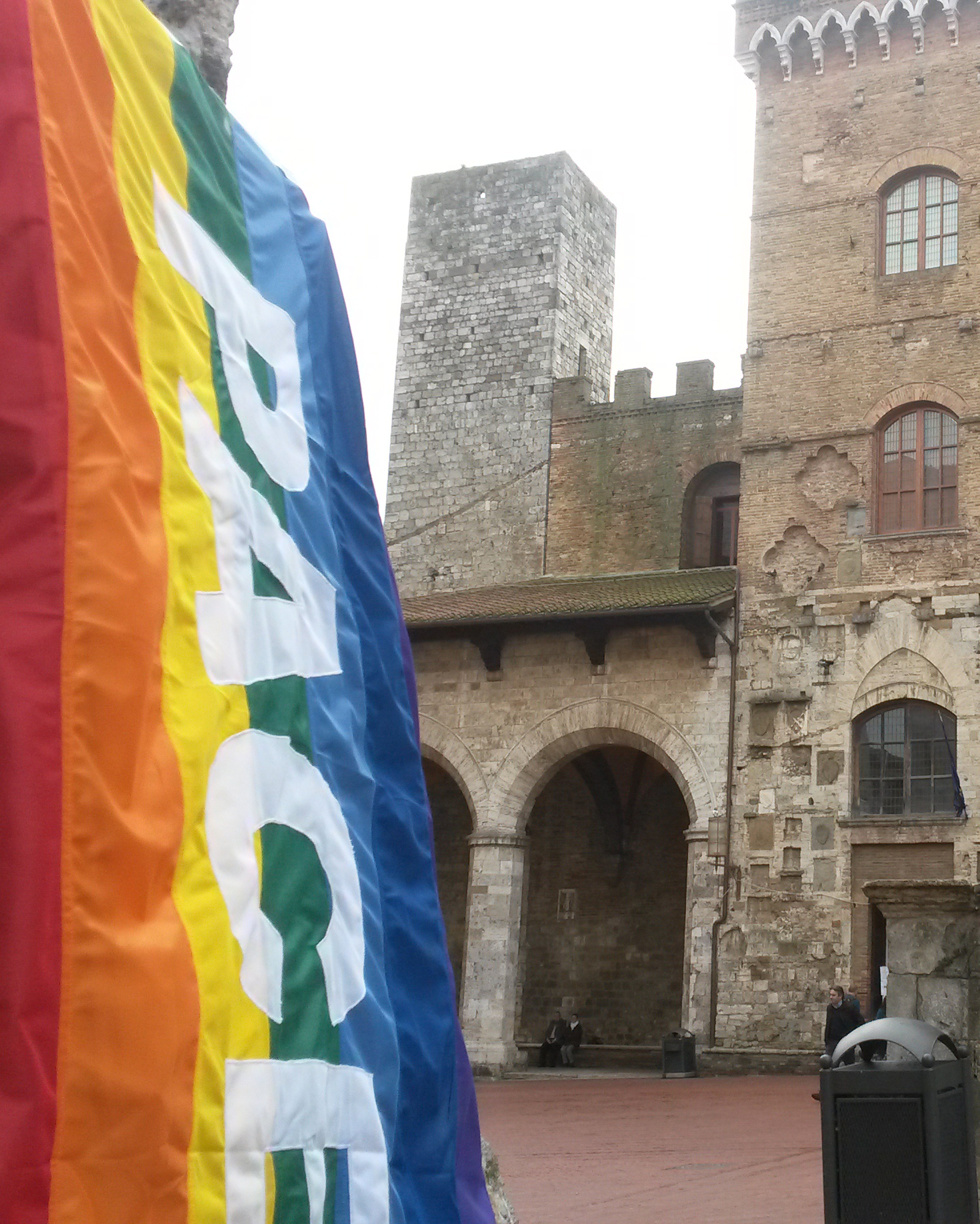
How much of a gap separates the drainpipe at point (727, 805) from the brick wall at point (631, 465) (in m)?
3.42

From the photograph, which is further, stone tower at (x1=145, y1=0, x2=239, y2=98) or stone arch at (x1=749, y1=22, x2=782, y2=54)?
stone arch at (x1=749, y1=22, x2=782, y2=54)

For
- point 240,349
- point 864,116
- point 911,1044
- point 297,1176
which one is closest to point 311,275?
point 240,349

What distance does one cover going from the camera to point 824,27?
20641mm

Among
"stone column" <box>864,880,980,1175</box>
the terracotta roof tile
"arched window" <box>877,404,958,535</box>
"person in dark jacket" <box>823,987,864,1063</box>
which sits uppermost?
"arched window" <box>877,404,958,535</box>

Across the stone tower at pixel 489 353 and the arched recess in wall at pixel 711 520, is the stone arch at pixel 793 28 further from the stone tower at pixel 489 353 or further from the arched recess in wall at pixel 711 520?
the arched recess in wall at pixel 711 520

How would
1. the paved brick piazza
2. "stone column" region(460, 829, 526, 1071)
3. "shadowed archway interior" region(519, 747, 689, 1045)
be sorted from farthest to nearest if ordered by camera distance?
1. "shadowed archway interior" region(519, 747, 689, 1045)
2. "stone column" region(460, 829, 526, 1071)
3. the paved brick piazza

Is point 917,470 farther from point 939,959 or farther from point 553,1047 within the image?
point 939,959

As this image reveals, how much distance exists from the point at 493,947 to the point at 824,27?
40.0 ft

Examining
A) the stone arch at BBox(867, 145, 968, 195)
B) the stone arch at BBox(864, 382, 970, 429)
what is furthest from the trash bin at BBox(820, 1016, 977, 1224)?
the stone arch at BBox(867, 145, 968, 195)

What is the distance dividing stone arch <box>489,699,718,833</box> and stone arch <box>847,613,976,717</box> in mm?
2193

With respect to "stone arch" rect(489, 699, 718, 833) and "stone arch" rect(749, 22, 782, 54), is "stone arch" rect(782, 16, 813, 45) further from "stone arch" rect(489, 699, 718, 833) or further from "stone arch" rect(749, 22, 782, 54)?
"stone arch" rect(489, 699, 718, 833)

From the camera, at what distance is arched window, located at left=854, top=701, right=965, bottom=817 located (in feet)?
59.0

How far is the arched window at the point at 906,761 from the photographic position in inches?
707

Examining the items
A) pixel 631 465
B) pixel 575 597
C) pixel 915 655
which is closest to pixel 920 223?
pixel 915 655
